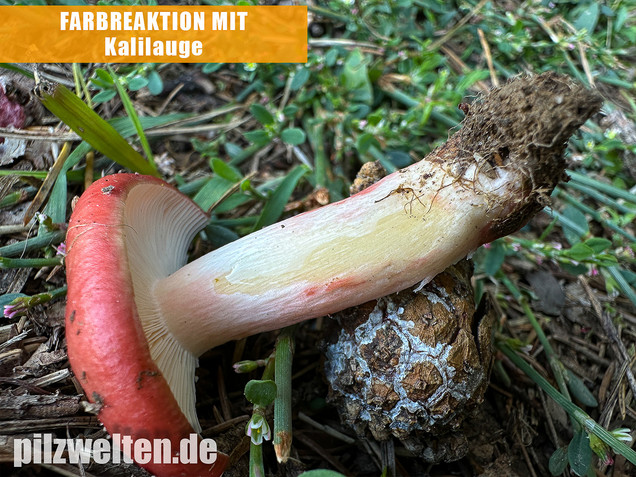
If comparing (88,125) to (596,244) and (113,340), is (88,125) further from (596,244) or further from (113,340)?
(596,244)

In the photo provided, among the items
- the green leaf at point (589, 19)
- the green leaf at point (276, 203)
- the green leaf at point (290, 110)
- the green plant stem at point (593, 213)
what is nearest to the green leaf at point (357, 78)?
the green leaf at point (290, 110)

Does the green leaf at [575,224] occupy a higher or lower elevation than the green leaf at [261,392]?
higher

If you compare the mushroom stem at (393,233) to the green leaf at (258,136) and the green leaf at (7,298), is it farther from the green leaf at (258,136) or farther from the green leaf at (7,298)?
the green leaf at (258,136)

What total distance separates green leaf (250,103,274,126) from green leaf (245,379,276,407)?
66.8 inches

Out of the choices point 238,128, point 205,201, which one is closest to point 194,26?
point 238,128

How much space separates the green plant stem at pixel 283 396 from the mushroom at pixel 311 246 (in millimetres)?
178

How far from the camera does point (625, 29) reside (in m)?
3.74

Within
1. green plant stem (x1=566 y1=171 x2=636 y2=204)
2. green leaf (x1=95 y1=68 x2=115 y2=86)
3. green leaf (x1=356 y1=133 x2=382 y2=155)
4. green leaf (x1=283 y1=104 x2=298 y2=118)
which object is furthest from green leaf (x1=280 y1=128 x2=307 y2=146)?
green plant stem (x1=566 y1=171 x2=636 y2=204)

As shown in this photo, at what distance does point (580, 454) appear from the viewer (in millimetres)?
2105

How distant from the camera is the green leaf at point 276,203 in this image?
8.59ft

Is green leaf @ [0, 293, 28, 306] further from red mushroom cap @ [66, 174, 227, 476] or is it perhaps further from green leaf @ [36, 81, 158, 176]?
green leaf @ [36, 81, 158, 176]

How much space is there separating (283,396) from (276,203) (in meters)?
1.11

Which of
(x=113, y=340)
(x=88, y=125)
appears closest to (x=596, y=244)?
(x=113, y=340)

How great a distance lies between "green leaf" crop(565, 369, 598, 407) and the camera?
8.14 feet
